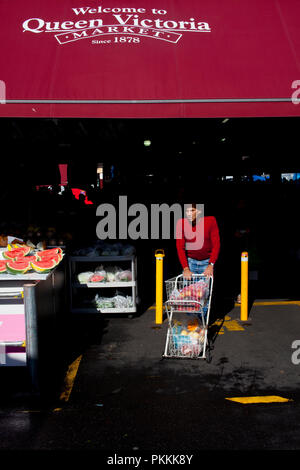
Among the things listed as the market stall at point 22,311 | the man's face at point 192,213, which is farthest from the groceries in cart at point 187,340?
the market stall at point 22,311

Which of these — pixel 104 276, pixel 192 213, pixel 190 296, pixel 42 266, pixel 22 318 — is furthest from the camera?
pixel 104 276

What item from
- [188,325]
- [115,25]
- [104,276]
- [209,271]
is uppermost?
[115,25]

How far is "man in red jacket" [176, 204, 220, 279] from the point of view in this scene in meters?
6.12

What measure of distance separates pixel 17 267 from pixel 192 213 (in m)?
2.57

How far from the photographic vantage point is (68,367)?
5199mm

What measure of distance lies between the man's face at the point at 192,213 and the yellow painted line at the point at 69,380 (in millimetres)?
2444

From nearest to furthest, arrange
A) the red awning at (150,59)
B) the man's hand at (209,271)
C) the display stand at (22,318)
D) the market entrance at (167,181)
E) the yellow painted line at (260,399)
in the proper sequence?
1. the yellow painted line at (260,399)
2. the display stand at (22,318)
3. the red awning at (150,59)
4. the man's hand at (209,271)
5. the market entrance at (167,181)

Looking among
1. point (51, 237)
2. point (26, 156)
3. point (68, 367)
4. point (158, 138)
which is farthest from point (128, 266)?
point (26, 156)

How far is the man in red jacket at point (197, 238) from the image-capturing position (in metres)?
6.12

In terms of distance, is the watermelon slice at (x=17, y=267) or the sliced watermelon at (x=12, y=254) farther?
the sliced watermelon at (x=12, y=254)

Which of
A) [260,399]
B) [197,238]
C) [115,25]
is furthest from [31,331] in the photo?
[115,25]

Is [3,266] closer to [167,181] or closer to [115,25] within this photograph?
[115,25]

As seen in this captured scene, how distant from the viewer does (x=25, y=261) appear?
504cm

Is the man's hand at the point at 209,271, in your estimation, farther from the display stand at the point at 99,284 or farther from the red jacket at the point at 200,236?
the display stand at the point at 99,284
